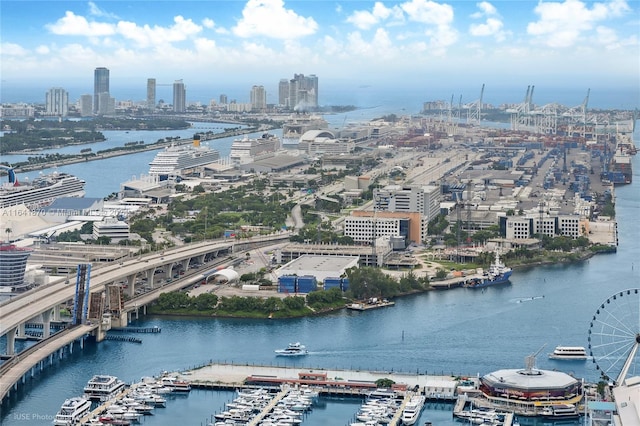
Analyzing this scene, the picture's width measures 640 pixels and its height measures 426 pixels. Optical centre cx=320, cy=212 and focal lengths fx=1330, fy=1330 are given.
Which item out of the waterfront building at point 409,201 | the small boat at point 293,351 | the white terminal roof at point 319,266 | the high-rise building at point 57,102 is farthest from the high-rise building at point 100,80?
the small boat at point 293,351

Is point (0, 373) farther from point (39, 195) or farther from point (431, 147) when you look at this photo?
point (431, 147)

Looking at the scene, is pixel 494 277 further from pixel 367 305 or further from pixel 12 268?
pixel 12 268

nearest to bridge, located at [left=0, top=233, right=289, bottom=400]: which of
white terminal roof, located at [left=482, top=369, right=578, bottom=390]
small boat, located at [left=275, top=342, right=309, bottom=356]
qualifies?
small boat, located at [left=275, top=342, right=309, bottom=356]

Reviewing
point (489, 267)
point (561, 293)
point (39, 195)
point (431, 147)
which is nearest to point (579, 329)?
point (561, 293)

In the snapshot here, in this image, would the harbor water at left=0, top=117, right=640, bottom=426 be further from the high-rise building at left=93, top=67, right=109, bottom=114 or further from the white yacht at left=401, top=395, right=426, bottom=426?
the high-rise building at left=93, top=67, right=109, bottom=114

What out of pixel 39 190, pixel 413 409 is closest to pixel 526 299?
pixel 413 409

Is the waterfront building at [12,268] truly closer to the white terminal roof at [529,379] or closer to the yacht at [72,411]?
the yacht at [72,411]

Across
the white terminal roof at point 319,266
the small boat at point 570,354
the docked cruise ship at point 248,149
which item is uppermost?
the docked cruise ship at point 248,149
